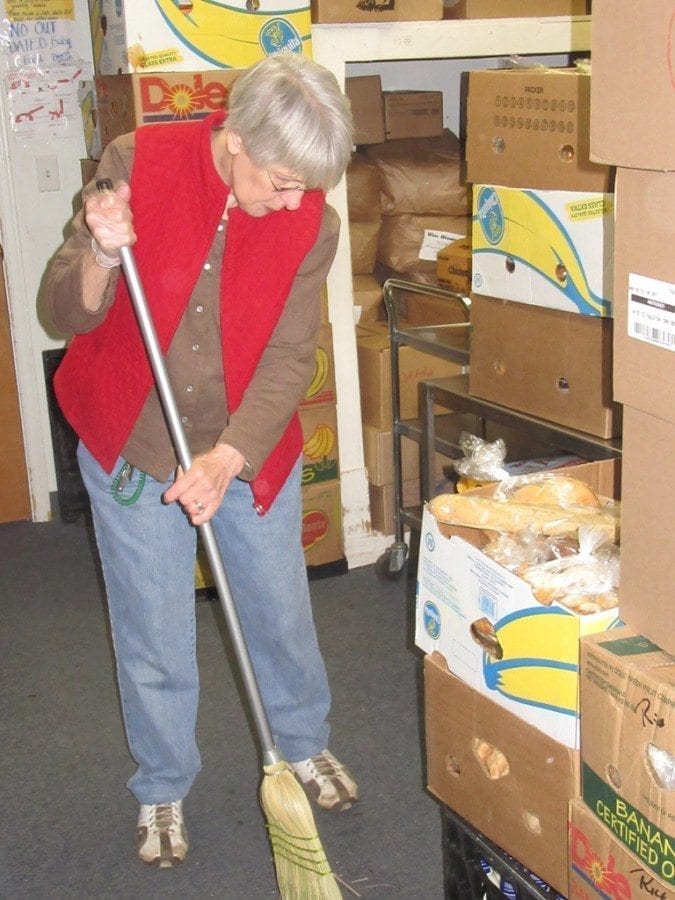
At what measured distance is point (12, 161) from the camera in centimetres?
342

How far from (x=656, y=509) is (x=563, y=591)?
0.67 feet

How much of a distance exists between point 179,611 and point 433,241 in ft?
6.22

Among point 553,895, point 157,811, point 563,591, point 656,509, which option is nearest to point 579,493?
point 563,591

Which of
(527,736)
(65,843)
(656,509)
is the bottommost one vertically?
(65,843)

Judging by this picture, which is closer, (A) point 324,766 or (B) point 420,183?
(A) point 324,766

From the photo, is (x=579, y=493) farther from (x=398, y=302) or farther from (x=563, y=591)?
(x=398, y=302)

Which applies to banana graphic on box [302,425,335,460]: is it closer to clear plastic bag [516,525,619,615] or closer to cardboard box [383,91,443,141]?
cardboard box [383,91,443,141]

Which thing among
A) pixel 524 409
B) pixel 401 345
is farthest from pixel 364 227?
pixel 524 409

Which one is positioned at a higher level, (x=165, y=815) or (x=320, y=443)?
(x=320, y=443)

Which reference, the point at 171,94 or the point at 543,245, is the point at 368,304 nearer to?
the point at 171,94

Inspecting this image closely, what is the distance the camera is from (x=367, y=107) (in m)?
3.43

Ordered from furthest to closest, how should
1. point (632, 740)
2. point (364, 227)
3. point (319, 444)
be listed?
point (364, 227) → point (319, 444) → point (632, 740)

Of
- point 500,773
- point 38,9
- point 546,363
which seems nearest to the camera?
point 500,773

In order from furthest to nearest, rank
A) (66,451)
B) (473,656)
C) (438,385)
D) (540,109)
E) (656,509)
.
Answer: (66,451), (438,385), (540,109), (473,656), (656,509)
